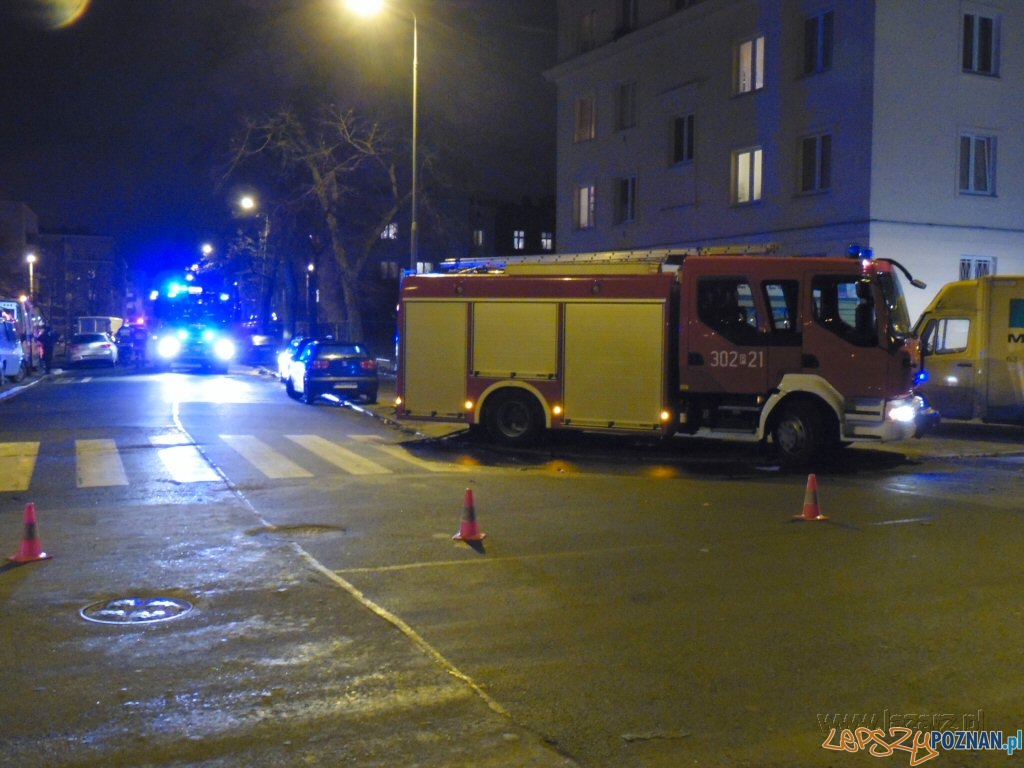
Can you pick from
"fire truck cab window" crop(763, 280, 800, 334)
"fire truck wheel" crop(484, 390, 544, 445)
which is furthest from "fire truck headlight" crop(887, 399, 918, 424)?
"fire truck wheel" crop(484, 390, 544, 445)

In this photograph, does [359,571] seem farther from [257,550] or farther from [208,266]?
[208,266]

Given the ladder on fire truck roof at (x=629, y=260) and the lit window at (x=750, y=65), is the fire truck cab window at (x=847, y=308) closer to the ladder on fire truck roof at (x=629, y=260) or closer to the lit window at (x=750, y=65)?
the ladder on fire truck roof at (x=629, y=260)

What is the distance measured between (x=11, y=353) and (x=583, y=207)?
20.0 m

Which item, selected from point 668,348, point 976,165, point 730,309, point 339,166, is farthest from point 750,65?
point 339,166

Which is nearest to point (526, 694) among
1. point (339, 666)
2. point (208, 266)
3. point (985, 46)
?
point (339, 666)

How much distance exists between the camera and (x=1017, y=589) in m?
8.41

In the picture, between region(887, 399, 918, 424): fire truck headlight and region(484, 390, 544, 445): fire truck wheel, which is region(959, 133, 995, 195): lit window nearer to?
region(887, 399, 918, 424): fire truck headlight

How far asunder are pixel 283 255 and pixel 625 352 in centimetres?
3289

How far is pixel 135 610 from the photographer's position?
772 cm

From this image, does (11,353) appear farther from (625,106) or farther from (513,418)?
(513,418)

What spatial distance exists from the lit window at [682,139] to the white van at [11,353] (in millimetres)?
22348

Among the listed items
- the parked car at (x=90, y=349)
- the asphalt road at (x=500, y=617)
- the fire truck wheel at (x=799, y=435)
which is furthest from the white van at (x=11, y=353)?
the fire truck wheel at (x=799, y=435)

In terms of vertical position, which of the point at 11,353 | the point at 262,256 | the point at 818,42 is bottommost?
the point at 11,353

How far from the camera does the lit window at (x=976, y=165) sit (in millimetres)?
27125
